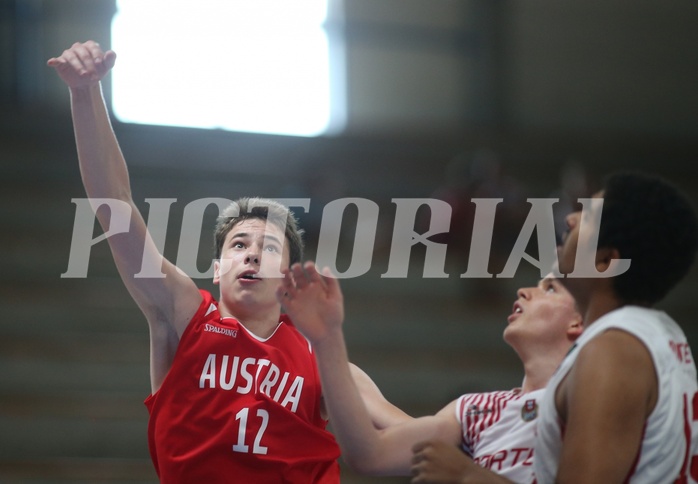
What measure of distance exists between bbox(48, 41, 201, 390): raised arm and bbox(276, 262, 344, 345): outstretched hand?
759 millimetres

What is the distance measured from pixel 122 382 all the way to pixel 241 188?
2.11 metres

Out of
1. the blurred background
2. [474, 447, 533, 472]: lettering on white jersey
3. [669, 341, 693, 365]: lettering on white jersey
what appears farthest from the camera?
the blurred background

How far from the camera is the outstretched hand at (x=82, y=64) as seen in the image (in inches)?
111

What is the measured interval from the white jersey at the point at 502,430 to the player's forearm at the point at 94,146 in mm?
1323

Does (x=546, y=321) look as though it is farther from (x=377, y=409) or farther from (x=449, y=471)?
(x=449, y=471)

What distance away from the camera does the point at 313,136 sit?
27.4 ft

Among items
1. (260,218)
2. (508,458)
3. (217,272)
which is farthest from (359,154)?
(508,458)

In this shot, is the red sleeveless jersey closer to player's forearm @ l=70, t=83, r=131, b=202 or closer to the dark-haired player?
player's forearm @ l=70, t=83, r=131, b=202

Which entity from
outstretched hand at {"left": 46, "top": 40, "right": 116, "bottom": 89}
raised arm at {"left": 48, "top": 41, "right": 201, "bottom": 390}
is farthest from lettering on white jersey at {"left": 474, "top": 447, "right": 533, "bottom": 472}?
outstretched hand at {"left": 46, "top": 40, "right": 116, "bottom": 89}

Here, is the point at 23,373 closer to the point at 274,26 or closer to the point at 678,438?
the point at 274,26

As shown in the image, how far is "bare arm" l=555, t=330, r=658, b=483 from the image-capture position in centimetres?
188

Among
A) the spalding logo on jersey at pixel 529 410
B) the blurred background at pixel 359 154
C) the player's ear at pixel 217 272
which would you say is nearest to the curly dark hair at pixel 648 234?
the spalding logo on jersey at pixel 529 410

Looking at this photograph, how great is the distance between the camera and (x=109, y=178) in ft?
9.38

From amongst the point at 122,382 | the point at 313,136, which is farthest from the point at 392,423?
the point at 313,136
